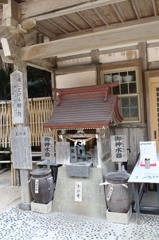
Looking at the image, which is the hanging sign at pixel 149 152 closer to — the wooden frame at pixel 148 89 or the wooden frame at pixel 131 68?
the wooden frame at pixel 148 89

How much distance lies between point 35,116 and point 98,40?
3.38 meters

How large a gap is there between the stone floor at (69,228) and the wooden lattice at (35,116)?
267 centimetres

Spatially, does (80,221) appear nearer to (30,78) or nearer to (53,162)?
(53,162)

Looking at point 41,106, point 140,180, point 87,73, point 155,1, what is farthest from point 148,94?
point 41,106

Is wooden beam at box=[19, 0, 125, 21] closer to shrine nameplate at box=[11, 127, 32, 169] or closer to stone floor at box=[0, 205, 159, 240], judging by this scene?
shrine nameplate at box=[11, 127, 32, 169]

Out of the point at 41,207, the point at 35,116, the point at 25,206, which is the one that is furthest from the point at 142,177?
the point at 35,116

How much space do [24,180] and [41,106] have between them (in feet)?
8.43

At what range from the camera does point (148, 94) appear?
5973 millimetres

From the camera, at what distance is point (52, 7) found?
462 centimetres

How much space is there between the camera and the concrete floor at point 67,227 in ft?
12.8

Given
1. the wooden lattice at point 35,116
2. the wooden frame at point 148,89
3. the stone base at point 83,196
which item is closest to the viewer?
the stone base at point 83,196

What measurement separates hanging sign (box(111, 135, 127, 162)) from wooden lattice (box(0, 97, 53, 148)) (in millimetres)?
2436

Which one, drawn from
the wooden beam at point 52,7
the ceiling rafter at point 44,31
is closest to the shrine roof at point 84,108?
the wooden beam at point 52,7

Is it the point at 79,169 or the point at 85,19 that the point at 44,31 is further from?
the point at 79,169
